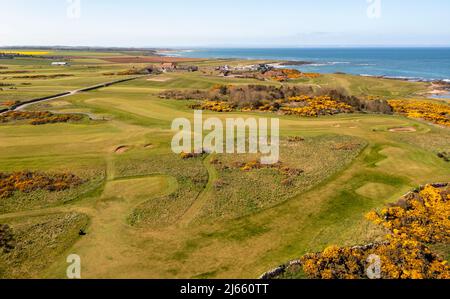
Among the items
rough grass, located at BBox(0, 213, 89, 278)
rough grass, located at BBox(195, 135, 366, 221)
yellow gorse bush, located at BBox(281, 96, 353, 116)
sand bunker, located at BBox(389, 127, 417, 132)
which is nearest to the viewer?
rough grass, located at BBox(0, 213, 89, 278)

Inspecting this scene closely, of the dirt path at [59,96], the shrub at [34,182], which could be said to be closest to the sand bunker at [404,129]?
the shrub at [34,182]

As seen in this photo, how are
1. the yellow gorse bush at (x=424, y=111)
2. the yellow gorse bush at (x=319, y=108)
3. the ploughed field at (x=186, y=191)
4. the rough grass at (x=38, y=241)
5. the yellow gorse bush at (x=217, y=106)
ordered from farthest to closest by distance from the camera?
the yellow gorse bush at (x=217, y=106)
the yellow gorse bush at (x=319, y=108)
the yellow gorse bush at (x=424, y=111)
the ploughed field at (x=186, y=191)
the rough grass at (x=38, y=241)

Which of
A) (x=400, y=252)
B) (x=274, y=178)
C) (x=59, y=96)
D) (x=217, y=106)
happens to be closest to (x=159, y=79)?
(x=59, y=96)

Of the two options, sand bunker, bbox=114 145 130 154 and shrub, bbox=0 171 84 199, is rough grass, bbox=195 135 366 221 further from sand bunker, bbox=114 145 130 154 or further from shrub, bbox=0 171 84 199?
shrub, bbox=0 171 84 199

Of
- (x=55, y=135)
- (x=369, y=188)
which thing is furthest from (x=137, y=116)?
(x=369, y=188)

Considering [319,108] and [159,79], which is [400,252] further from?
[159,79]

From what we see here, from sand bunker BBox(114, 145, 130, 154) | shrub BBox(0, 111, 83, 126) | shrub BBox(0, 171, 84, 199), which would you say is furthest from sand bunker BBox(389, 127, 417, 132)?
shrub BBox(0, 111, 83, 126)

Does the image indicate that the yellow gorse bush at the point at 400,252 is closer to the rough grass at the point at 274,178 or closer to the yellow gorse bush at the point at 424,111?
the rough grass at the point at 274,178

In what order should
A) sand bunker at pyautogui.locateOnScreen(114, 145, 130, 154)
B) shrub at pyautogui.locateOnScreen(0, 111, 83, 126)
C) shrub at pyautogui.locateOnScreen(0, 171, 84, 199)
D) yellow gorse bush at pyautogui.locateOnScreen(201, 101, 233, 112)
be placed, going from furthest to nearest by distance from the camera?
yellow gorse bush at pyautogui.locateOnScreen(201, 101, 233, 112) → shrub at pyautogui.locateOnScreen(0, 111, 83, 126) → sand bunker at pyautogui.locateOnScreen(114, 145, 130, 154) → shrub at pyautogui.locateOnScreen(0, 171, 84, 199)
